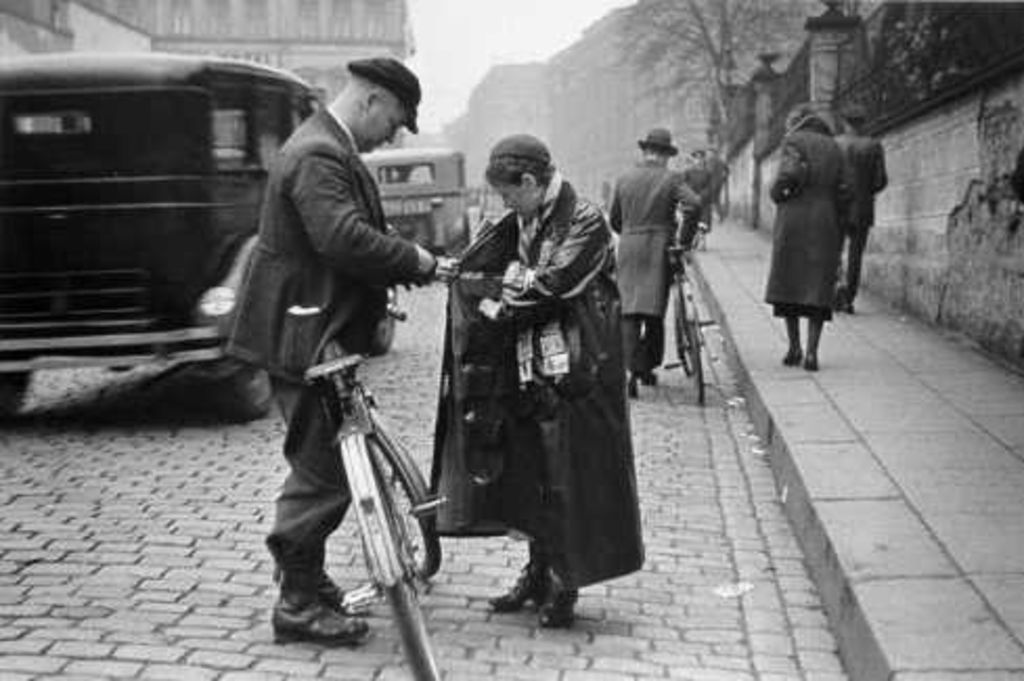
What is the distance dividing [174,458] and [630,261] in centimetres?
334

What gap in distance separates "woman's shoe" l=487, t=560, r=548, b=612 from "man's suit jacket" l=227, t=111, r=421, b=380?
104 centimetres

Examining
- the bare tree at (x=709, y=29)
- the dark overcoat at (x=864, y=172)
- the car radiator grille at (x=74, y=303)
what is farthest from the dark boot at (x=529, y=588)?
the bare tree at (x=709, y=29)

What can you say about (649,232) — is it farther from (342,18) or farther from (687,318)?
(342,18)

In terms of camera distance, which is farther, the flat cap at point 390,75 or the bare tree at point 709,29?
the bare tree at point 709,29

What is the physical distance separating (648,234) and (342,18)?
70854mm

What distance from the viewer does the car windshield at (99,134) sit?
7.87 metres

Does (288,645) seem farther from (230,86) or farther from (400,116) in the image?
(230,86)

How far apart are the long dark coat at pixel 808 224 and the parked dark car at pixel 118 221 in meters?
3.59

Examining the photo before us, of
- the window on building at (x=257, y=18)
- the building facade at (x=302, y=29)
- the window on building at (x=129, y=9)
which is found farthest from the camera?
the window on building at (x=257, y=18)

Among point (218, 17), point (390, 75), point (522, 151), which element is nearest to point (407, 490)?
point (522, 151)

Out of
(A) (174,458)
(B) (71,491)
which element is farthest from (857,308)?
(B) (71,491)

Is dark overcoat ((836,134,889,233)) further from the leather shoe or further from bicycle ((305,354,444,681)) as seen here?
the leather shoe

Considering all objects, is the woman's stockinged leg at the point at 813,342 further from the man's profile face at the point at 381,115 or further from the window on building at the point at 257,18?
the window on building at the point at 257,18

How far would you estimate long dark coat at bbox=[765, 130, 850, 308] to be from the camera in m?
8.46
